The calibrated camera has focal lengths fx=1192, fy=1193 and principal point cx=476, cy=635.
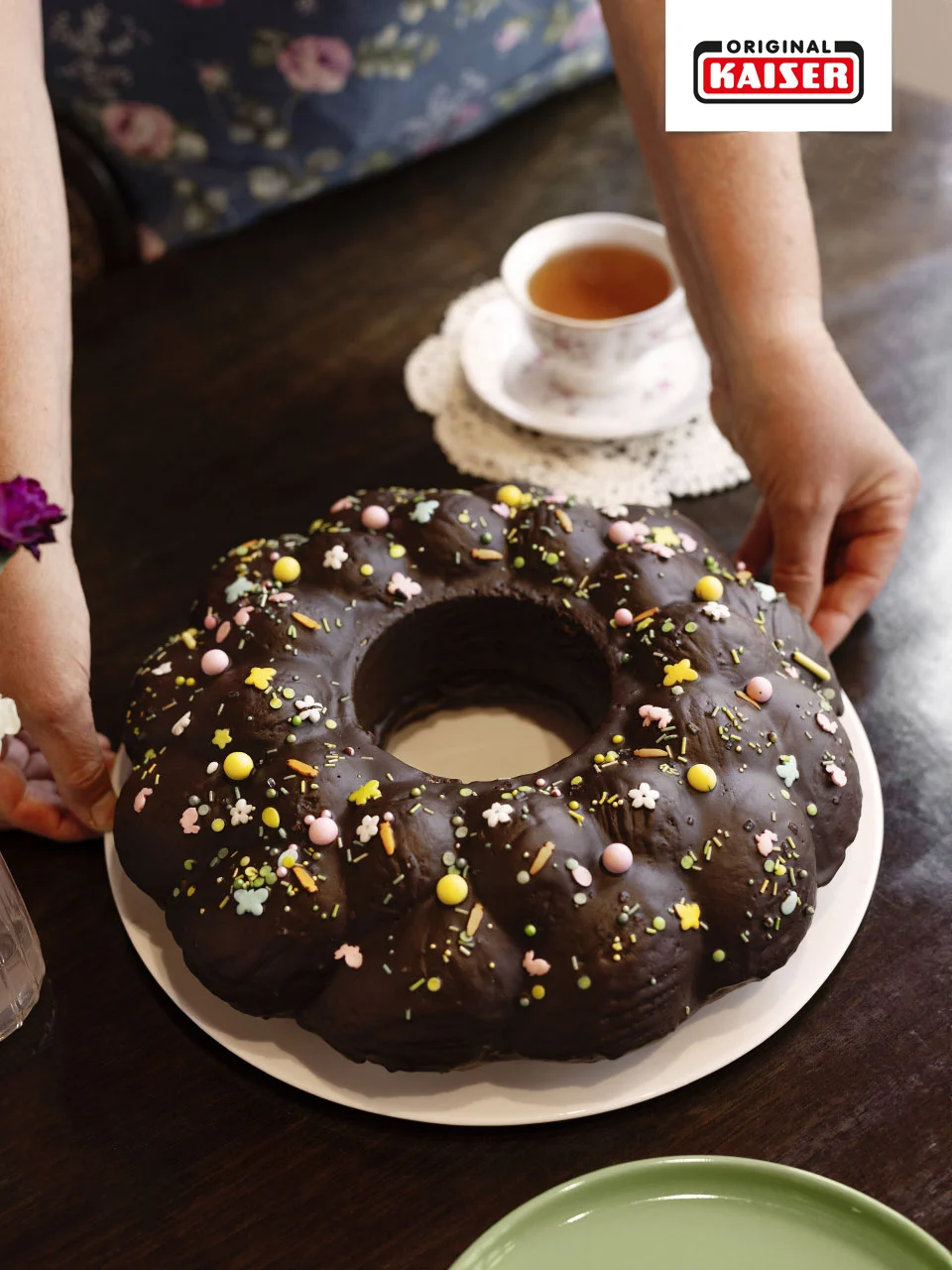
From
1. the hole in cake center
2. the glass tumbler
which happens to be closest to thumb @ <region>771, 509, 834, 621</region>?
the hole in cake center

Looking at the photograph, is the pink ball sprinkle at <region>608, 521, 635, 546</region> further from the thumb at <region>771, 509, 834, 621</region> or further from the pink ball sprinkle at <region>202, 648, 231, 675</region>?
the pink ball sprinkle at <region>202, 648, 231, 675</region>

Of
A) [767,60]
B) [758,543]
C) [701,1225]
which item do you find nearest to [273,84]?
[767,60]

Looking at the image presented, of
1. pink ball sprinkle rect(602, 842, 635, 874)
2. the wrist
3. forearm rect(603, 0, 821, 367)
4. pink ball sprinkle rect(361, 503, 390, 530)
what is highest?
forearm rect(603, 0, 821, 367)

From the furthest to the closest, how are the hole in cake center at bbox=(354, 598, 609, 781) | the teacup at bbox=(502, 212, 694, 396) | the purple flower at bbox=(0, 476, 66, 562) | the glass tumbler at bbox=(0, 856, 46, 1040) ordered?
the teacup at bbox=(502, 212, 694, 396) → the hole in cake center at bbox=(354, 598, 609, 781) → the glass tumbler at bbox=(0, 856, 46, 1040) → the purple flower at bbox=(0, 476, 66, 562)

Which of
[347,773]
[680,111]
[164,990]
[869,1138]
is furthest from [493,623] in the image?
[680,111]

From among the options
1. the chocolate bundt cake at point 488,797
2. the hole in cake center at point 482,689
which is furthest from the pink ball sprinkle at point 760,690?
the hole in cake center at point 482,689

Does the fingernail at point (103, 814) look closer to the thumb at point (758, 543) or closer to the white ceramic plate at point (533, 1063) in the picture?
the white ceramic plate at point (533, 1063)

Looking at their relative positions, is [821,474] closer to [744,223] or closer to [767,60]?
[744,223]
